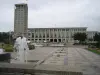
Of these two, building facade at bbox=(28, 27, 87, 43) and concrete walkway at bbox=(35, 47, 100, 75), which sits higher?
building facade at bbox=(28, 27, 87, 43)

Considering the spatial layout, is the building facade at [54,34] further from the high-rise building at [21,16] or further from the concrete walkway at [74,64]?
the concrete walkway at [74,64]

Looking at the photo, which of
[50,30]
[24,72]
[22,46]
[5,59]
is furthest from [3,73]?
[50,30]

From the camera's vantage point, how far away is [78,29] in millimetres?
133500

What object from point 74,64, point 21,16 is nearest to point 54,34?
point 21,16

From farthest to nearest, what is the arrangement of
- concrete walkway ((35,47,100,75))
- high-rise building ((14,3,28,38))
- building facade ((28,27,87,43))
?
1. building facade ((28,27,87,43))
2. high-rise building ((14,3,28,38))
3. concrete walkway ((35,47,100,75))

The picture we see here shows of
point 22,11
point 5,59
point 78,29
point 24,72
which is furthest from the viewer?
point 78,29

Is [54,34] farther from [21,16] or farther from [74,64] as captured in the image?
[74,64]

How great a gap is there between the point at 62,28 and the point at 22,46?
122 meters

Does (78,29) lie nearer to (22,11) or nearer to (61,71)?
(22,11)

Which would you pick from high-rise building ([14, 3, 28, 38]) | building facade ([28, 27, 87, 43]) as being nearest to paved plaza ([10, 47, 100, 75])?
high-rise building ([14, 3, 28, 38])

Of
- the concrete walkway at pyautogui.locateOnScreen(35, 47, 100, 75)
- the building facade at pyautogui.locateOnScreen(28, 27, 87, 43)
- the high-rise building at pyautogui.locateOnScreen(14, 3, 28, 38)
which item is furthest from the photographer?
the building facade at pyautogui.locateOnScreen(28, 27, 87, 43)

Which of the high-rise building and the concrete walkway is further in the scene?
the high-rise building

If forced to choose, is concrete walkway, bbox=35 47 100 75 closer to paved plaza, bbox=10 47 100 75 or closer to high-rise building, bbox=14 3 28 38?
paved plaza, bbox=10 47 100 75

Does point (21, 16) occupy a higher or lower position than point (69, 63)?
higher
